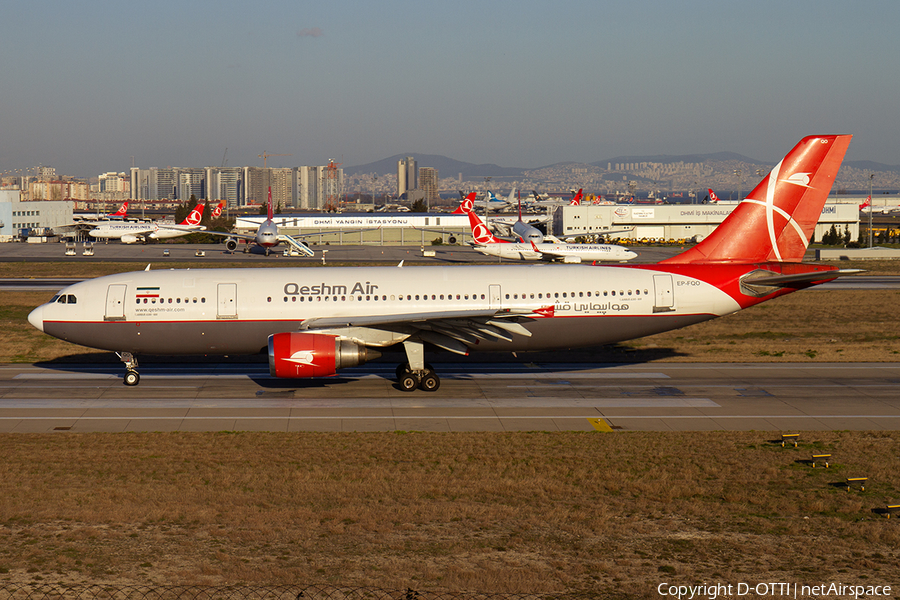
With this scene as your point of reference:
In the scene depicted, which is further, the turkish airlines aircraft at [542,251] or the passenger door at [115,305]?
the turkish airlines aircraft at [542,251]

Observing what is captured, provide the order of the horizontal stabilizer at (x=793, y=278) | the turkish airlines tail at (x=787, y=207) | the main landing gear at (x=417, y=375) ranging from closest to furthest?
the horizontal stabilizer at (x=793, y=278) → the main landing gear at (x=417, y=375) → the turkish airlines tail at (x=787, y=207)

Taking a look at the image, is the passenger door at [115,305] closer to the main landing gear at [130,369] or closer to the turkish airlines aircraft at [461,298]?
the turkish airlines aircraft at [461,298]

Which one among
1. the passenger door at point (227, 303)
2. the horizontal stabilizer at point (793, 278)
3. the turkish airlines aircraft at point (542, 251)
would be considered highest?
the turkish airlines aircraft at point (542, 251)

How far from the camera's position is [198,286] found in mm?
30359

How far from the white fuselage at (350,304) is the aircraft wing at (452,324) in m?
0.25

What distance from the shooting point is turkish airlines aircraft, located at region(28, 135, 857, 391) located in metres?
30.0

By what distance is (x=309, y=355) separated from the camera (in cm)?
2775

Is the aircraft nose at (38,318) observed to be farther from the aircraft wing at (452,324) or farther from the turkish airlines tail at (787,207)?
the turkish airlines tail at (787,207)

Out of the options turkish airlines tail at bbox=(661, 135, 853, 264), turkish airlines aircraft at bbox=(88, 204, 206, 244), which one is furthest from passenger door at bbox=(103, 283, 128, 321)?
turkish airlines aircraft at bbox=(88, 204, 206, 244)

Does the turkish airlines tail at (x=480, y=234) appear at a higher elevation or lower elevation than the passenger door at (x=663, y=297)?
higher

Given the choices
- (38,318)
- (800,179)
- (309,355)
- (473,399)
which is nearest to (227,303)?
(309,355)

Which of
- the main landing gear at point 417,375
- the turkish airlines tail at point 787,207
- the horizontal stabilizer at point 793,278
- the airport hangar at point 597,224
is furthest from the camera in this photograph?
the airport hangar at point 597,224

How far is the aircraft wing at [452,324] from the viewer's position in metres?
28.2

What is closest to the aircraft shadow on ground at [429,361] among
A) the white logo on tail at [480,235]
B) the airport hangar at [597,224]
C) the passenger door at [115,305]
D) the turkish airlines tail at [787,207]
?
the passenger door at [115,305]
